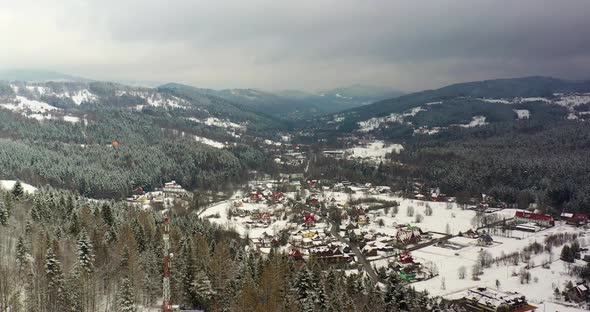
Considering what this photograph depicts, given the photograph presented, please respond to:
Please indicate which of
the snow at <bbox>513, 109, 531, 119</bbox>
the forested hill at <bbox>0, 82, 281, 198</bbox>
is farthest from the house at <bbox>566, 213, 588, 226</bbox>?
the snow at <bbox>513, 109, 531, 119</bbox>

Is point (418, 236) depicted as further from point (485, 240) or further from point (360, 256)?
point (360, 256)

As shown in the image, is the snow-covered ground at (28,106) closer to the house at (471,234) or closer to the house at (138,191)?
the house at (138,191)

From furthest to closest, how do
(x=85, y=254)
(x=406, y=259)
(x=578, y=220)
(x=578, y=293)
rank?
(x=578, y=220), (x=406, y=259), (x=578, y=293), (x=85, y=254)

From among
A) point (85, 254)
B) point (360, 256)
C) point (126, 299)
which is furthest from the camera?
point (360, 256)

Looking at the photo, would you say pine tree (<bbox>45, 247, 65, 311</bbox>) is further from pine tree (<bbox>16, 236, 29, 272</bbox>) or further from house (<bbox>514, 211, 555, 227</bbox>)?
house (<bbox>514, 211, 555, 227</bbox>)

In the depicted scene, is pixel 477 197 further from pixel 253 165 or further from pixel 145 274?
pixel 145 274

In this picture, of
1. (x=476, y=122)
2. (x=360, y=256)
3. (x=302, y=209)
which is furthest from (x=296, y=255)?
(x=476, y=122)

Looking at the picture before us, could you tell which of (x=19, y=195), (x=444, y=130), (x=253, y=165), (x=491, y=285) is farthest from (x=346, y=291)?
(x=444, y=130)
